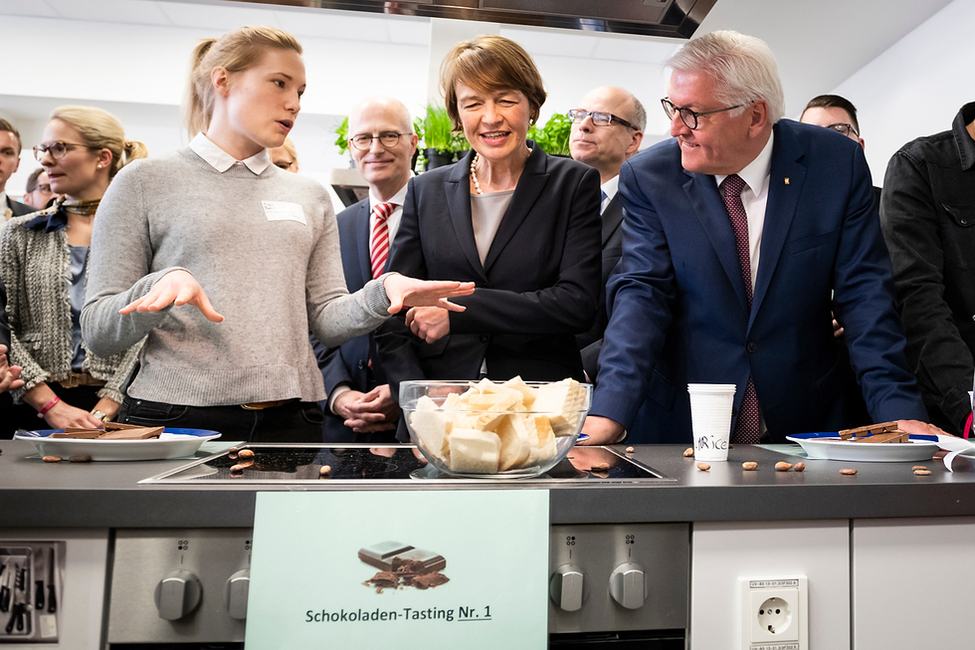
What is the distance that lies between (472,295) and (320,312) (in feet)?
1.05

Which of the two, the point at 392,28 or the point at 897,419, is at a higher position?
the point at 392,28

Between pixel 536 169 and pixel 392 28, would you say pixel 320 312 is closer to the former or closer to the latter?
pixel 536 169

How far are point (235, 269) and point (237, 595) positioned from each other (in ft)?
2.76

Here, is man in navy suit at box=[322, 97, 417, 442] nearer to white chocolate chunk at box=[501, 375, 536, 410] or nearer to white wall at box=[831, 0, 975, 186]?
white chocolate chunk at box=[501, 375, 536, 410]

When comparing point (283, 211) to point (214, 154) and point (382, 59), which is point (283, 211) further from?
point (382, 59)

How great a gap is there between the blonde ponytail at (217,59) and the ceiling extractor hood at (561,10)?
215 millimetres

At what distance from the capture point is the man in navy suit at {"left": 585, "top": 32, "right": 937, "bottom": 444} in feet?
4.66

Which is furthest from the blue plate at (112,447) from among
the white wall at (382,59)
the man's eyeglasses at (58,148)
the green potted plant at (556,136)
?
the white wall at (382,59)

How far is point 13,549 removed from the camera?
0.70 meters

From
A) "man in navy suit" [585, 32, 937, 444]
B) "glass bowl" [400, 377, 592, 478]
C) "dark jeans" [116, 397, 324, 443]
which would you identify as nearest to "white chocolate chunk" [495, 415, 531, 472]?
"glass bowl" [400, 377, 592, 478]

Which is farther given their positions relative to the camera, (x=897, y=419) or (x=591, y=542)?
(x=897, y=419)

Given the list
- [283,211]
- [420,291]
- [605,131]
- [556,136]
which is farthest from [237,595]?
[556,136]

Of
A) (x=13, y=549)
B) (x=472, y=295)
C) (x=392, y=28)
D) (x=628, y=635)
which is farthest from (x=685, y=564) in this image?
(x=392, y=28)

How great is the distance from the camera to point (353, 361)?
6.72 ft
